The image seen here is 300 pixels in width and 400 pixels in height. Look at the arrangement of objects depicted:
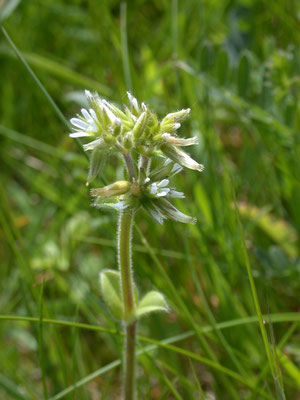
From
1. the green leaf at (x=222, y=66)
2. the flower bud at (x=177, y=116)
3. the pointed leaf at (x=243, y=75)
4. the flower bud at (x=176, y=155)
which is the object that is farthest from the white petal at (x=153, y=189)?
the green leaf at (x=222, y=66)

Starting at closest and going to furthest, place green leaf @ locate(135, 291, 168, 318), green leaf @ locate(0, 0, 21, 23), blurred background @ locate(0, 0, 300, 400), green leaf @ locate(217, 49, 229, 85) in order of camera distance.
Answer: green leaf @ locate(135, 291, 168, 318) < blurred background @ locate(0, 0, 300, 400) < green leaf @ locate(217, 49, 229, 85) < green leaf @ locate(0, 0, 21, 23)

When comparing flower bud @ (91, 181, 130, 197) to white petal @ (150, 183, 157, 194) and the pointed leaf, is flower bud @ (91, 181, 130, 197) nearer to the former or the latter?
white petal @ (150, 183, 157, 194)

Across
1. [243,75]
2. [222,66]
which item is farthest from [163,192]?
[222,66]

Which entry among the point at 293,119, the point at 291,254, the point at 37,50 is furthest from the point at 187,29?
the point at 291,254

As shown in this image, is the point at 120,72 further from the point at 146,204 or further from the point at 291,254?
the point at 146,204

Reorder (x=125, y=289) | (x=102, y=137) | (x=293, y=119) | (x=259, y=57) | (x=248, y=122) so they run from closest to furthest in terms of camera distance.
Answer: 1. (x=102, y=137)
2. (x=125, y=289)
3. (x=293, y=119)
4. (x=248, y=122)
5. (x=259, y=57)

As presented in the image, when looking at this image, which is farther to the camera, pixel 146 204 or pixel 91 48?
pixel 91 48

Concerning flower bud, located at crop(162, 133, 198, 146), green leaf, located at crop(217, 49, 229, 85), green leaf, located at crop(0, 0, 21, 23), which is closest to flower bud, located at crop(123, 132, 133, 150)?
flower bud, located at crop(162, 133, 198, 146)
